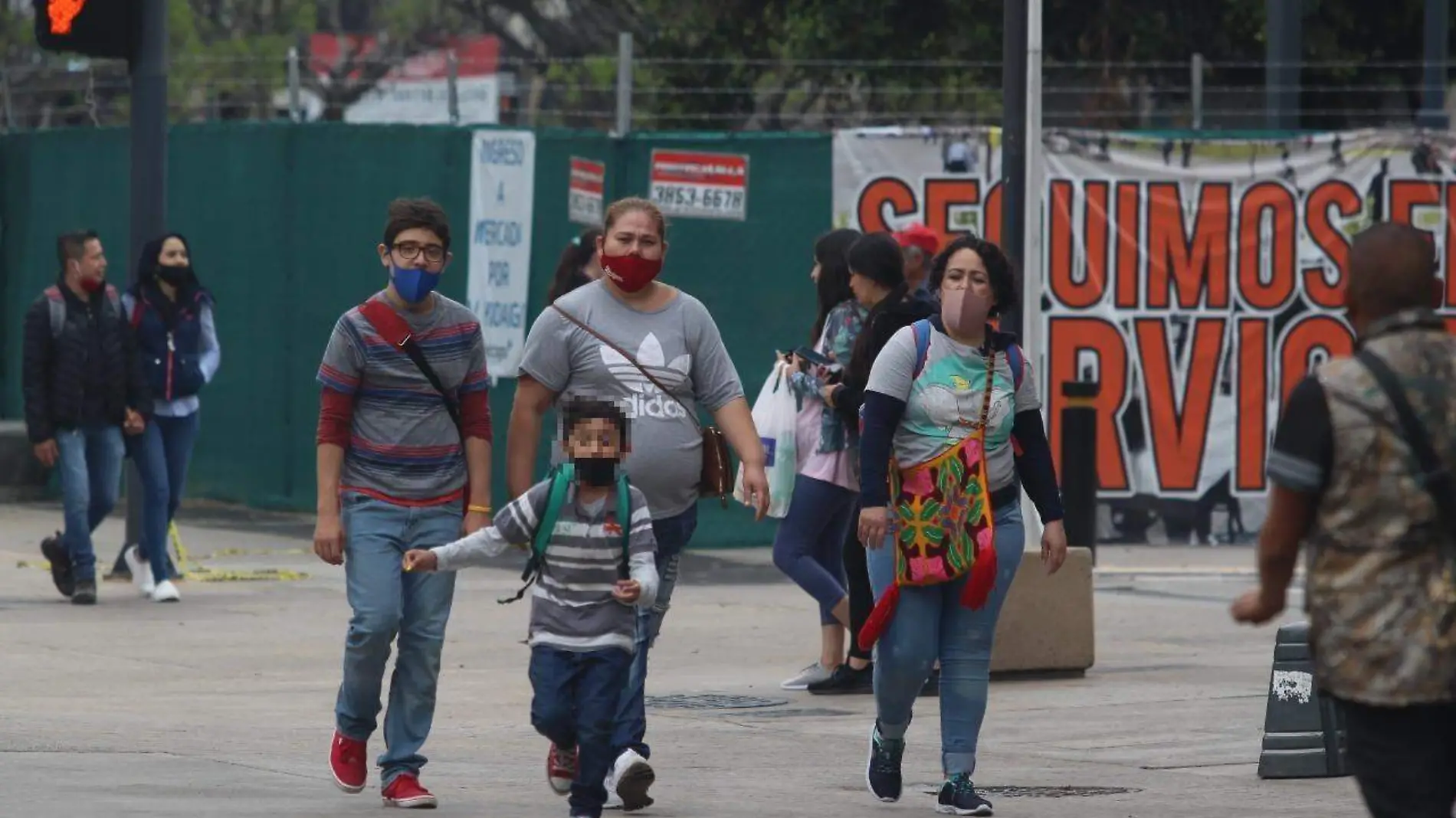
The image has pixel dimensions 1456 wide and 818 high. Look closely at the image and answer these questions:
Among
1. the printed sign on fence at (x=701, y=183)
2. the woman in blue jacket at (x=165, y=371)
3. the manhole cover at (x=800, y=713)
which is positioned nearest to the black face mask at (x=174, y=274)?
the woman in blue jacket at (x=165, y=371)

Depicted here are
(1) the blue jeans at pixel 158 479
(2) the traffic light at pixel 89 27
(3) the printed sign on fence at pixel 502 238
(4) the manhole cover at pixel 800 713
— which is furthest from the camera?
(3) the printed sign on fence at pixel 502 238

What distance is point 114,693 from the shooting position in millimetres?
10547

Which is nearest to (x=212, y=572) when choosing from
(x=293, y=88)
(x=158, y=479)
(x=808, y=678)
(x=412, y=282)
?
(x=158, y=479)

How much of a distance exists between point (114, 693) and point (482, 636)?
2.43 metres

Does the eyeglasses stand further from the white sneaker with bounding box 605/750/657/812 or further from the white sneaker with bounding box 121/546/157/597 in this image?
the white sneaker with bounding box 121/546/157/597

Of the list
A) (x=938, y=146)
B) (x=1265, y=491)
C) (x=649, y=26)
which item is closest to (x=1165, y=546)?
(x=1265, y=491)

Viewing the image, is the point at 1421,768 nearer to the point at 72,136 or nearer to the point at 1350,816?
the point at 1350,816

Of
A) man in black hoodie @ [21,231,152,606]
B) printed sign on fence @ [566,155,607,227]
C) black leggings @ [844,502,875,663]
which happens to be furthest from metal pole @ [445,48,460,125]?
black leggings @ [844,502,875,663]

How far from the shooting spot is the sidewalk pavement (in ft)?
26.8

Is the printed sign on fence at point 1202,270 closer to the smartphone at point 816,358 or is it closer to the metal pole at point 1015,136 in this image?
the metal pole at point 1015,136

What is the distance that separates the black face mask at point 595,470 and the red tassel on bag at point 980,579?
1.33 meters

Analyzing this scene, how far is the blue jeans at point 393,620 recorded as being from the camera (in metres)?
7.87

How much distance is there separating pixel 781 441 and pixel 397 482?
3.20 m

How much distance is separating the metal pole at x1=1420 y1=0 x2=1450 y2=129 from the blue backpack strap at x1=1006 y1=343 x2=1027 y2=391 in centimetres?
1346
